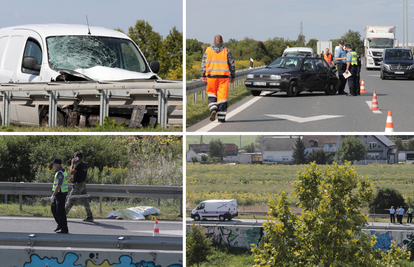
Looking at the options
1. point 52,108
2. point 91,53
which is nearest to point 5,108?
point 52,108

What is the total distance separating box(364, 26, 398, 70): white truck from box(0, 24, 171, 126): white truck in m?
35.1

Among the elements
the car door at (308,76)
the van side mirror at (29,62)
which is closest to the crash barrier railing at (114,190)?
the van side mirror at (29,62)

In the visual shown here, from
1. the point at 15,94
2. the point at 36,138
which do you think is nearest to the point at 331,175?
the point at 15,94

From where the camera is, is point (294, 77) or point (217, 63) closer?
point (217, 63)

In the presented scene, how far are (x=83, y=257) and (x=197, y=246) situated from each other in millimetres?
21169

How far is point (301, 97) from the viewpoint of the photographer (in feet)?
55.8

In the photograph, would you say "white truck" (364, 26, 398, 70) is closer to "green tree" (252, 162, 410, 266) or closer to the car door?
the car door

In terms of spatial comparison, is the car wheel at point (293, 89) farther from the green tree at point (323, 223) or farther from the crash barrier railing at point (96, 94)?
the crash barrier railing at point (96, 94)

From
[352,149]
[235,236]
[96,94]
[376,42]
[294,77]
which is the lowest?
[235,236]

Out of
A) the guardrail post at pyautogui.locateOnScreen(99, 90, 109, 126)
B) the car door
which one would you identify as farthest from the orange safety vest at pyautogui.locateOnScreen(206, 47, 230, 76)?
the car door

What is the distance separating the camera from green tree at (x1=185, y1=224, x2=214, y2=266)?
26859mm

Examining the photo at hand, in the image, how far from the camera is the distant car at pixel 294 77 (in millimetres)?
16781

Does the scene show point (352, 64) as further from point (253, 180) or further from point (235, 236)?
point (253, 180)

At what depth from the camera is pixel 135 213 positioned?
12.0m
